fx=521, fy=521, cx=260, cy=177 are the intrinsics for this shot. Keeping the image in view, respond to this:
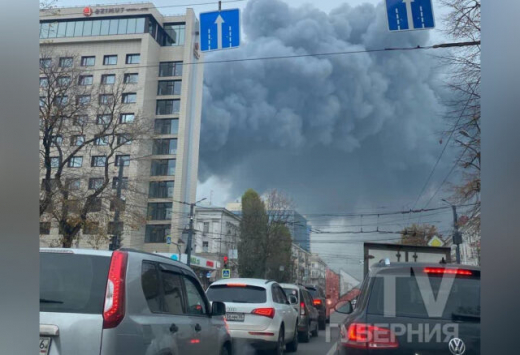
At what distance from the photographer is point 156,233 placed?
5.68 meters

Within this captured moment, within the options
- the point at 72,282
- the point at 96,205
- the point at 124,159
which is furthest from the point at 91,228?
the point at 72,282

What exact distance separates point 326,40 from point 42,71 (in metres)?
3.09

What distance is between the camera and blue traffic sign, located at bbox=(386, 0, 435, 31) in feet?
16.9

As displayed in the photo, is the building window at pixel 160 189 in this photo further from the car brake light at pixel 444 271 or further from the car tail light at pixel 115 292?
the car brake light at pixel 444 271

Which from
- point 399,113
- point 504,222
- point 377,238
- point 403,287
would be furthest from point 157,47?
point 504,222

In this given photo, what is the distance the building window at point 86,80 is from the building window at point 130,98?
0.48 meters

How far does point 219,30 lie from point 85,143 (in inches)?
74.0

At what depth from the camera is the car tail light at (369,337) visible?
385cm

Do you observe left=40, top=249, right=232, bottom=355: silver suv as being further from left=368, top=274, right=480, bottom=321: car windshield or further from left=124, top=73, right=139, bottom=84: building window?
left=124, top=73, right=139, bottom=84: building window

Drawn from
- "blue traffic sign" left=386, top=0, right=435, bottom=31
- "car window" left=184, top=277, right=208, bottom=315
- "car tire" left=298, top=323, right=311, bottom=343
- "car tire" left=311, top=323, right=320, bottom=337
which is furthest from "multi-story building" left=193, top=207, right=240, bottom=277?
"car tire" left=311, top=323, right=320, bottom=337

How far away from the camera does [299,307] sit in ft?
24.8

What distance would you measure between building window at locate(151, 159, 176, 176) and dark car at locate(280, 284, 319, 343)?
7.10 ft

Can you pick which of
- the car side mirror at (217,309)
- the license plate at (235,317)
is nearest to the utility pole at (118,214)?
the car side mirror at (217,309)

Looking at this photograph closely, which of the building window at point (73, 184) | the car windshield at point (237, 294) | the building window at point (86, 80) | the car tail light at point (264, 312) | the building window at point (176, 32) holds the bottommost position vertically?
the car tail light at point (264, 312)
